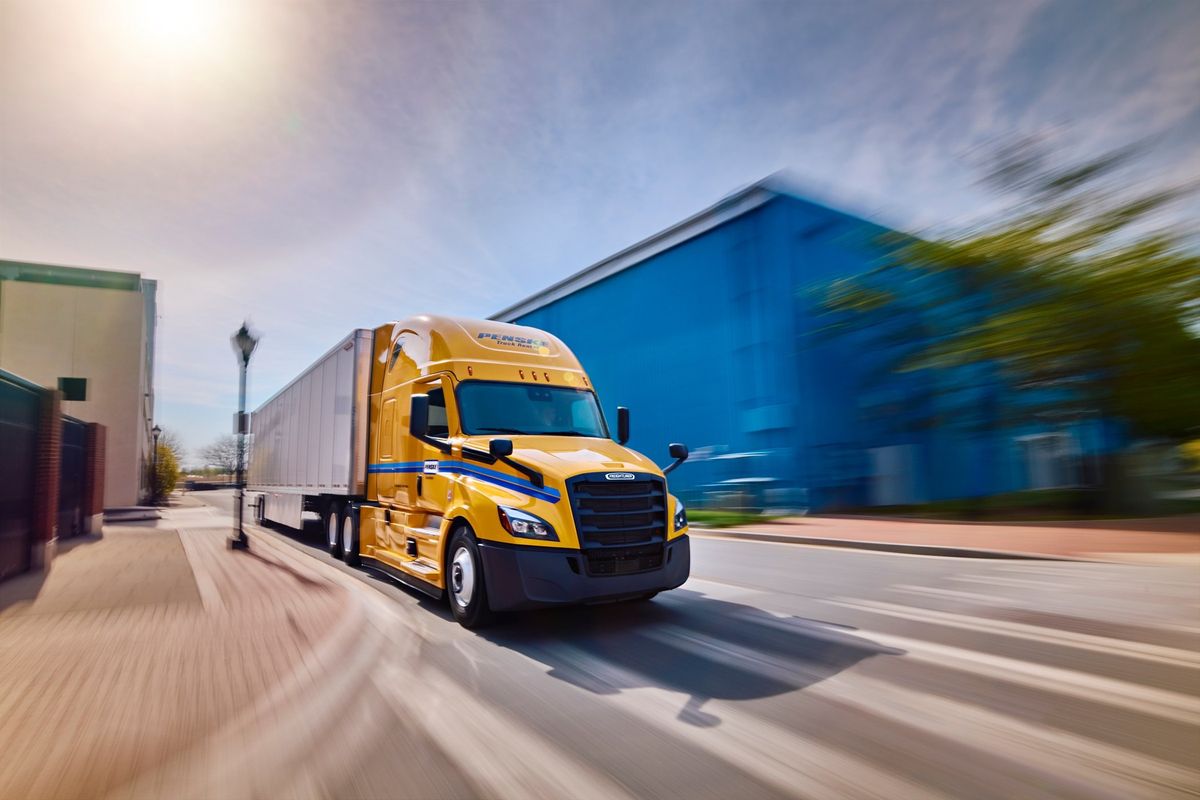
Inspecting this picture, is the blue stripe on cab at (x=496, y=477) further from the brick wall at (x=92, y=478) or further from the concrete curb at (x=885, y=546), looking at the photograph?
the brick wall at (x=92, y=478)

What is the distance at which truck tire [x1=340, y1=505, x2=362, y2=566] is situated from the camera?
10305mm

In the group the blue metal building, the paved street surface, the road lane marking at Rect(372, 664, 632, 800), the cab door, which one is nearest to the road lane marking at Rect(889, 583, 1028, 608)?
the paved street surface

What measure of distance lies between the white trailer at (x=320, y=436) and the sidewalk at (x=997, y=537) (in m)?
8.88

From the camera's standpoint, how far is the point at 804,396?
67.1 feet

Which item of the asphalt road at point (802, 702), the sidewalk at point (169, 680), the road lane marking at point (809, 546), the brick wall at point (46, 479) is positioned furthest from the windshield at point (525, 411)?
the brick wall at point (46, 479)

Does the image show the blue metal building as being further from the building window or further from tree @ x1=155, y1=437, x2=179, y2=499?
tree @ x1=155, y1=437, x2=179, y2=499

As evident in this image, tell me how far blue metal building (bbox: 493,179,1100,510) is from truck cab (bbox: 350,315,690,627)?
13.4m

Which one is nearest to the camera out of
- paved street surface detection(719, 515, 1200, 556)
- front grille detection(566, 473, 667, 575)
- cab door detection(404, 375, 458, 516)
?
front grille detection(566, 473, 667, 575)

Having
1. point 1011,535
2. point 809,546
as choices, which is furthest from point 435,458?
point 1011,535

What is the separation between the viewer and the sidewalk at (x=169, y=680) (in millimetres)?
3342

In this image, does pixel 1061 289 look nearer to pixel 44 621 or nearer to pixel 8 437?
pixel 44 621

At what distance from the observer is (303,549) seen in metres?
13.8

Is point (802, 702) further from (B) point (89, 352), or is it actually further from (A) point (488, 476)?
(B) point (89, 352)

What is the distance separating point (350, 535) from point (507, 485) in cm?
555
